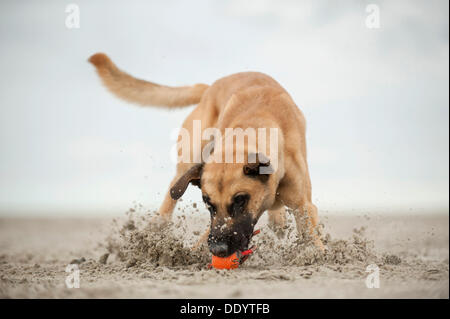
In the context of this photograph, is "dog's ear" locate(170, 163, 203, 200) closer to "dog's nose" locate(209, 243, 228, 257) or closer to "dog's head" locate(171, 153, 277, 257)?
"dog's head" locate(171, 153, 277, 257)

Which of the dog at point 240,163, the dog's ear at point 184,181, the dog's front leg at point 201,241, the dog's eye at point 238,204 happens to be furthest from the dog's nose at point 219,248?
the dog's front leg at point 201,241

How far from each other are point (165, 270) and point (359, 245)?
2342mm

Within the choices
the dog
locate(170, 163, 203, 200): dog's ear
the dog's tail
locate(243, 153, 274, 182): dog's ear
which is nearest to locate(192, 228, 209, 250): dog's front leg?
the dog

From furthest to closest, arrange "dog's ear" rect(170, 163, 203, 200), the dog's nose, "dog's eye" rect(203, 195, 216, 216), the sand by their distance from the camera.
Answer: "dog's ear" rect(170, 163, 203, 200) < "dog's eye" rect(203, 195, 216, 216) < the dog's nose < the sand

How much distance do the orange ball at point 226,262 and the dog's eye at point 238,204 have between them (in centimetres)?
41

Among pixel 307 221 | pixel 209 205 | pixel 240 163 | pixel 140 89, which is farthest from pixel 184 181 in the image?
pixel 140 89

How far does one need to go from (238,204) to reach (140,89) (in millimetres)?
3468

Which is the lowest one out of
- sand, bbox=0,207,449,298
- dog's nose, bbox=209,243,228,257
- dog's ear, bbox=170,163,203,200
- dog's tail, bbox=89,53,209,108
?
sand, bbox=0,207,449,298

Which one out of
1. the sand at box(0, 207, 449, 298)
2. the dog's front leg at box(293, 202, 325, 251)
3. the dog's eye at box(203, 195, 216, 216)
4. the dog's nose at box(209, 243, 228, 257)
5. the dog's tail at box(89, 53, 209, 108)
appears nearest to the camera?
the sand at box(0, 207, 449, 298)

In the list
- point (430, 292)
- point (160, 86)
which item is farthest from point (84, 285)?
point (160, 86)

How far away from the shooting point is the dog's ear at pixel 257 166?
4.61 m

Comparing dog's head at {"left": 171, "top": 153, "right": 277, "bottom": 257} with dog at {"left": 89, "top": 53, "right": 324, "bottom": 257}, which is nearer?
dog's head at {"left": 171, "top": 153, "right": 277, "bottom": 257}

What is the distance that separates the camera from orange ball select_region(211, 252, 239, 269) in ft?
15.0

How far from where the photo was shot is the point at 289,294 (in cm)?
360
